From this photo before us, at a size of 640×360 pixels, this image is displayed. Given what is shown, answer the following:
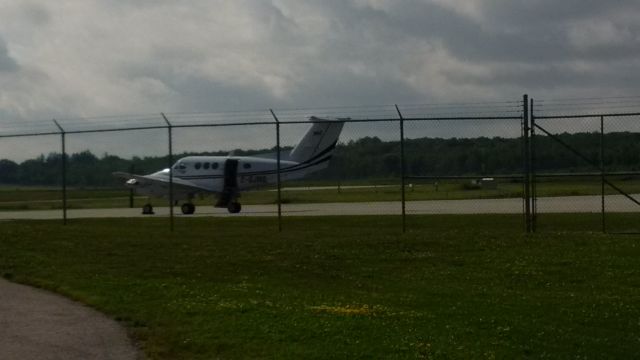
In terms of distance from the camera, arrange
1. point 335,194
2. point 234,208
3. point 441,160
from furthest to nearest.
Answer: point 335,194
point 234,208
point 441,160

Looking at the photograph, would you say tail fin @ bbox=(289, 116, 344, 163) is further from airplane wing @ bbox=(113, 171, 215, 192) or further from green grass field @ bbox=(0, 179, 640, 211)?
airplane wing @ bbox=(113, 171, 215, 192)

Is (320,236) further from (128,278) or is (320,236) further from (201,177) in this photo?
(201,177)

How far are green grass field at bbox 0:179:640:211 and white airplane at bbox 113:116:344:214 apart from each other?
1.79m

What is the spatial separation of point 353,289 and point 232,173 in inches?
1039

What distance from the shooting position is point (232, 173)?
126ft

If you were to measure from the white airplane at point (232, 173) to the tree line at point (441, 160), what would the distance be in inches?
28.5

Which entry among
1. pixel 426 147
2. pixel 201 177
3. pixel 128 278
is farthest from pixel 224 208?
pixel 128 278

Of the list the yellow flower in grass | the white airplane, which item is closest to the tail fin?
the white airplane

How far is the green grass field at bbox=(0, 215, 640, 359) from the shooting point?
8.87 metres

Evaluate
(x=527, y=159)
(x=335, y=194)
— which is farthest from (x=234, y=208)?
(x=335, y=194)

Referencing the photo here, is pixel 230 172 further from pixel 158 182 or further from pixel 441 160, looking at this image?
pixel 441 160

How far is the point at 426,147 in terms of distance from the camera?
26.0 metres

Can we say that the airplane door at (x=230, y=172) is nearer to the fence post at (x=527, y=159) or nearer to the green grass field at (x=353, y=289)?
the green grass field at (x=353, y=289)

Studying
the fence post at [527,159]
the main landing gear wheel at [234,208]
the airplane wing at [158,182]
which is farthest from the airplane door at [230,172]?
the fence post at [527,159]
